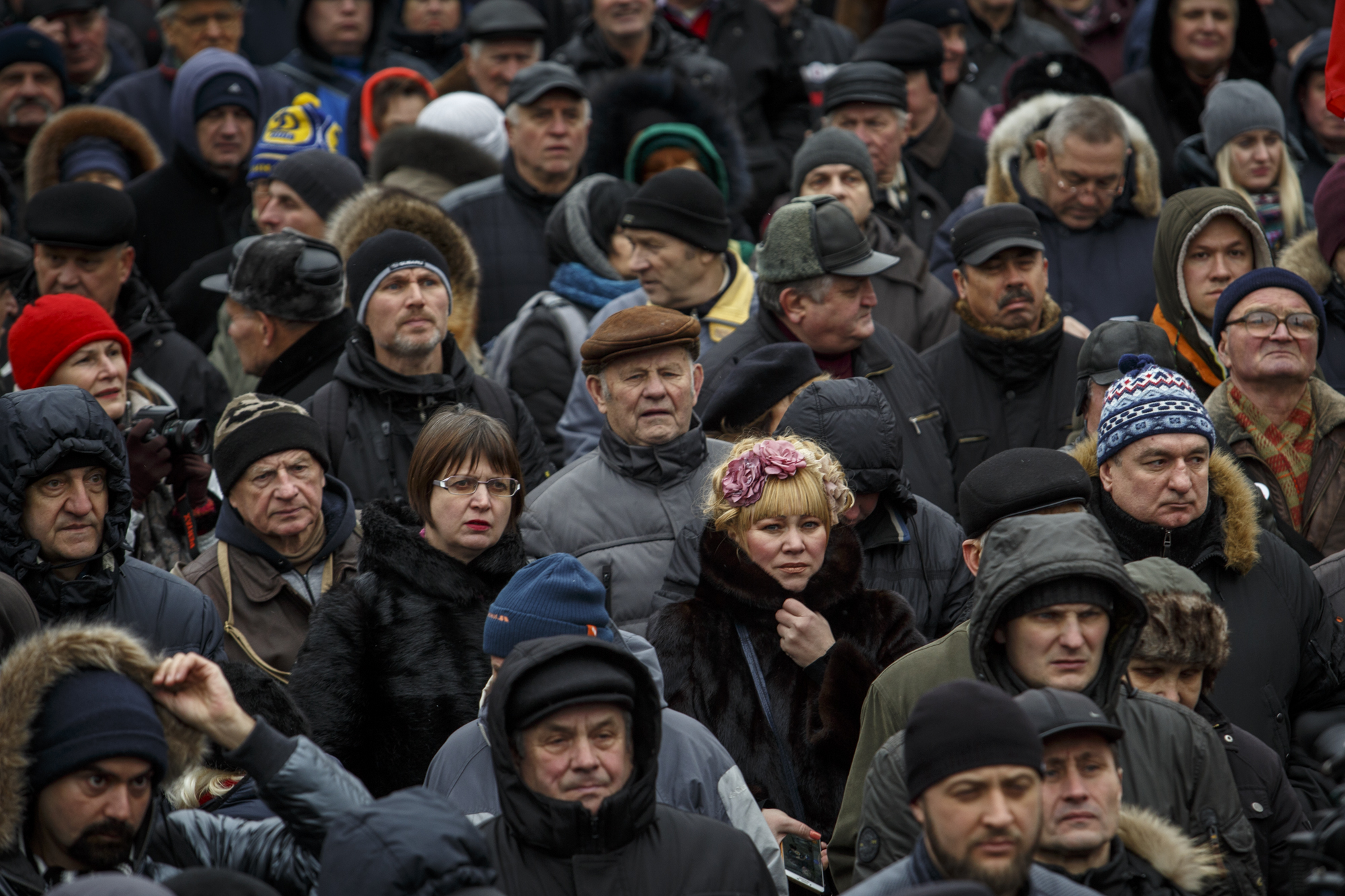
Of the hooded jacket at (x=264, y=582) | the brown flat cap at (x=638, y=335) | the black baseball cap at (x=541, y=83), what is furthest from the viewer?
the black baseball cap at (x=541, y=83)

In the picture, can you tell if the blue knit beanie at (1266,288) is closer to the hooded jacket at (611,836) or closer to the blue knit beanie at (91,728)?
the hooded jacket at (611,836)

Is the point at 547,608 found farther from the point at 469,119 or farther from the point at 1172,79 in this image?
the point at 1172,79

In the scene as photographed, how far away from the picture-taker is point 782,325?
6887mm

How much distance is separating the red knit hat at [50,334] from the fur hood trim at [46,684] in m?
2.56

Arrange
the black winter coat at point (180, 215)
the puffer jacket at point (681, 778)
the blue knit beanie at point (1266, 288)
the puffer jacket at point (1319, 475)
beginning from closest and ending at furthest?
the puffer jacket at point (681, 778)
the puffer jacket at point (1319, 475)
the blue knit beanie at point (1266, 288)
the black winter coat at point (180, 215)

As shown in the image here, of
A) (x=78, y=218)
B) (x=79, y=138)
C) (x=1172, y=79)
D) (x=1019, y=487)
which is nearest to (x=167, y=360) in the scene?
(x=78, y=218)

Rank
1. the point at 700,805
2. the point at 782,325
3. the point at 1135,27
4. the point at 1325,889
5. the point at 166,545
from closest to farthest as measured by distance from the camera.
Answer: the point at 1325,889
the point at 700,805
the point at 166,545
the point at 782,325
the point at 1135,27

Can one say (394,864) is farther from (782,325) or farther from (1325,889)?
(782,325)

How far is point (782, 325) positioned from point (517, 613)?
268 cm

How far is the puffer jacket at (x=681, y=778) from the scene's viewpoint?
→ 14.1 ft

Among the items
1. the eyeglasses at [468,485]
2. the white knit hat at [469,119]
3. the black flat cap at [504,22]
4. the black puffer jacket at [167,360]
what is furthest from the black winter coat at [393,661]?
the black flat cap at [504,22]

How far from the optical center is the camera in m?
6.16

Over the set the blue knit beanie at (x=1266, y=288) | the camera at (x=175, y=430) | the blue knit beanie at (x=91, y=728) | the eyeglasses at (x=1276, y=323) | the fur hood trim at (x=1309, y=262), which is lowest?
the blue knit beanie at (x=91, y=728)

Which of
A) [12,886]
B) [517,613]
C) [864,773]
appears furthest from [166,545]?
[864,773]
